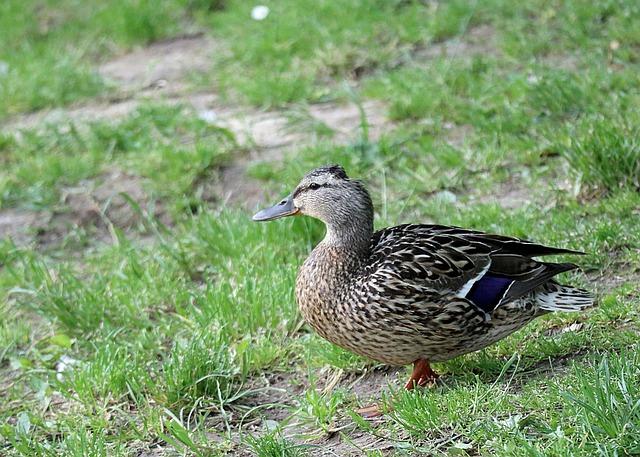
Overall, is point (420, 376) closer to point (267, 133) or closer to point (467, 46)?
point (267, 133)

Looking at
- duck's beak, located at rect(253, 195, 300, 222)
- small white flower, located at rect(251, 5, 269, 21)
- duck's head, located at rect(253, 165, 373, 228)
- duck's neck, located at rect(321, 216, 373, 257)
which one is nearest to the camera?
duck's neck, located at rect(321, 216, 373, 257)

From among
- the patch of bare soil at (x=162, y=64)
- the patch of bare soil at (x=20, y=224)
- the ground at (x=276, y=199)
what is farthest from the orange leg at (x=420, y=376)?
the patch of bare soil at (x=162, y=64)

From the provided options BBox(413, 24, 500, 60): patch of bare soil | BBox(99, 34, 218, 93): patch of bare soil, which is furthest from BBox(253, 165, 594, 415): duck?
BBox(99, 34, 218, 93): patch of bare soil

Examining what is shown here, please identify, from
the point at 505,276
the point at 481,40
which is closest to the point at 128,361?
the point at 505,276

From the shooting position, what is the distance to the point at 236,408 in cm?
512

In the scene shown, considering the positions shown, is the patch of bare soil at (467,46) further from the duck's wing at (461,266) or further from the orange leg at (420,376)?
the orange leg at (420,376)

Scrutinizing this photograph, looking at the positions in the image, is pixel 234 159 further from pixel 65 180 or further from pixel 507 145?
pixel 507 145

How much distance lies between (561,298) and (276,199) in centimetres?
250

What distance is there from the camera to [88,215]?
7512 millimetres

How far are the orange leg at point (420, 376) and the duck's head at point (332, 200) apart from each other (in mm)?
740

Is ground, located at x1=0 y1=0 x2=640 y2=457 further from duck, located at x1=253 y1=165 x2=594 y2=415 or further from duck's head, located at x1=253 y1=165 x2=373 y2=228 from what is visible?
duck's head, located at x1=253 y1=165 x2=373 y2=228

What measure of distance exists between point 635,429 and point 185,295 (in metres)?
A: 2.94

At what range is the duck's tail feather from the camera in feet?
15.6

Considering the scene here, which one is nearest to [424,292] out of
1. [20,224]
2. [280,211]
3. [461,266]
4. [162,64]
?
[461,266]
